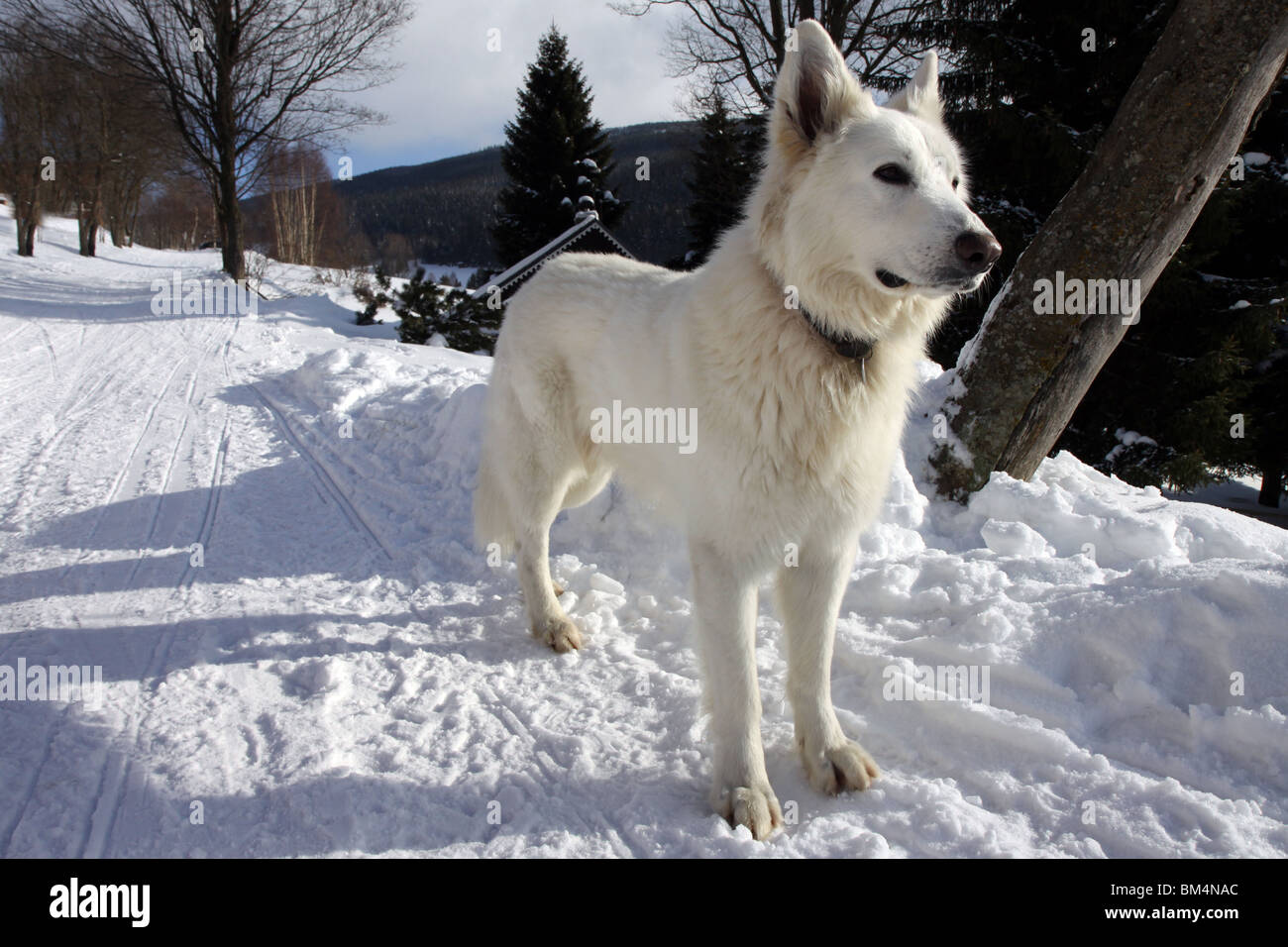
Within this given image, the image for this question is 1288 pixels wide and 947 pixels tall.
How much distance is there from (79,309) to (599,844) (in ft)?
57.6

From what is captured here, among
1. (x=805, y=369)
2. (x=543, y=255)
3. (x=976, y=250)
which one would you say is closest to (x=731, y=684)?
(x=805, y=369)

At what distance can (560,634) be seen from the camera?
334 centimetres

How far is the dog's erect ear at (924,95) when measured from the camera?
276 cm

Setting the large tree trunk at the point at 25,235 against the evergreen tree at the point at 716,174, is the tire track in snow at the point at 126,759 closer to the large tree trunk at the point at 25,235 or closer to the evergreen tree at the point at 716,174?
the evergreen tree at the point at 716,174

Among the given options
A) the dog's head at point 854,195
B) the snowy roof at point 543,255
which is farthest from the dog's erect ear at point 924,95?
the snowy roof at point 543,255

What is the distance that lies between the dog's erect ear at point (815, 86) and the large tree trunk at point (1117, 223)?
111 inches

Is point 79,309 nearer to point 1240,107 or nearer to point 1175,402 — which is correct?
point 1240,107

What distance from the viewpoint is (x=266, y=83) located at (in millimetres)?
19406

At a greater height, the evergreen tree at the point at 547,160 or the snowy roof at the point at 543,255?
the evergreen tree at the point at 547,160

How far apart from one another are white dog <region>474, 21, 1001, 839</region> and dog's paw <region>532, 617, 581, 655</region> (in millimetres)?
989

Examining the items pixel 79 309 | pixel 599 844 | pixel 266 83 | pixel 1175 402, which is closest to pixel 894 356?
pixel 599 844

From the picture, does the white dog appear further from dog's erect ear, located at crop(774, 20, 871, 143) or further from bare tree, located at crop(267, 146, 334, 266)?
bare tree, located at crop(267, 146, 334, 266)

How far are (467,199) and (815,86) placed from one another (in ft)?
299
